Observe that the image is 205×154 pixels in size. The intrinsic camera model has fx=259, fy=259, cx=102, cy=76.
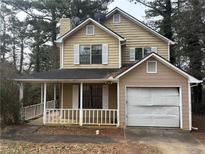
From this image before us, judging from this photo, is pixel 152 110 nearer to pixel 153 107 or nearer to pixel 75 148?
pixel 153 107

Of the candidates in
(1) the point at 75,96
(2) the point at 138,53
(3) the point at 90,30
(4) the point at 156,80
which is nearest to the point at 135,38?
(2) the point at 138,53

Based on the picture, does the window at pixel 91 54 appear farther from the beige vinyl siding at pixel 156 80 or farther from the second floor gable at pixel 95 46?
the beige vinyl siding at pixel 156 80

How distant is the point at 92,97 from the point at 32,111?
14.4 ft

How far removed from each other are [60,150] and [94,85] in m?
7.57

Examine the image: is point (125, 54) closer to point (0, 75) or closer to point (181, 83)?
point (181, 83)

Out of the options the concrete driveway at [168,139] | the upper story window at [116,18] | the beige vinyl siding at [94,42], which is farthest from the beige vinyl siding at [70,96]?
the upper story window at [116,18]

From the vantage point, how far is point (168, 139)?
1142 cm

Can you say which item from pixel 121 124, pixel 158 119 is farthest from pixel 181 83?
pixel 121 124

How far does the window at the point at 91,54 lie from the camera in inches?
683

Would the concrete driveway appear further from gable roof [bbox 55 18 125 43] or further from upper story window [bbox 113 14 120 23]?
upper story window [bbox 113 14 120 23]

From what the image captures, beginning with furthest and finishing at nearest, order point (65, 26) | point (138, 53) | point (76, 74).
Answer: point (65, 26), point (138, 53), point (76, 74)

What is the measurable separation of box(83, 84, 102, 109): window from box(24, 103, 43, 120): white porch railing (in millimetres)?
3629

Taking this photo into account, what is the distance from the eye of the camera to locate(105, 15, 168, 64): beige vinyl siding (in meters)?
18.6

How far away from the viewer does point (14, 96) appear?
14078mm
